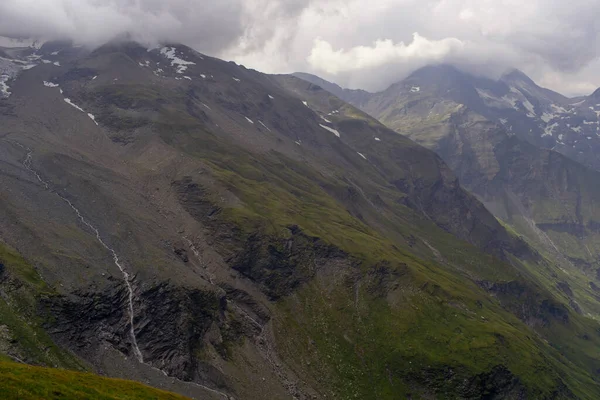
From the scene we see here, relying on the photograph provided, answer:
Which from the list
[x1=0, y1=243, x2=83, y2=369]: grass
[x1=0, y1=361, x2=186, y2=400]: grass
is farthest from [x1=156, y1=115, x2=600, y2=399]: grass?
[x1=0, y1=361, x2=186, y2=400]: grass

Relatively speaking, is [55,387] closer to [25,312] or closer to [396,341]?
[25,312]

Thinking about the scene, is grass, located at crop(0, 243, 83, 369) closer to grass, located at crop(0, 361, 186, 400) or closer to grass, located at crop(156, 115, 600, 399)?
grass, located at crop(0, 361, 186, 400)

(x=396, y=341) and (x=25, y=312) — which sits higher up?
(x=25, y=312)

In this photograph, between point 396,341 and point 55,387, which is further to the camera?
point 396,341

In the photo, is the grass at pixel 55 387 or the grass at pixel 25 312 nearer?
the grass at pixel 55 387

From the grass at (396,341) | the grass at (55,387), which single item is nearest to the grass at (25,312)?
the grass at (55,387)

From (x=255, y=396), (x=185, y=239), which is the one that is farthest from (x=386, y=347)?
(x=185, y=239)

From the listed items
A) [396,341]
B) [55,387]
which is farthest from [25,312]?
[396,341]

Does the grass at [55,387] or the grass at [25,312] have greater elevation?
the grass at [55,387]

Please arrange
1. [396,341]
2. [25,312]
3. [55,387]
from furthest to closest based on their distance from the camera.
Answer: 1. [396,341]
2. [25,312]
3. [55,387]

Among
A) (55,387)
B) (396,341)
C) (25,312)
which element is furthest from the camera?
(396,341)

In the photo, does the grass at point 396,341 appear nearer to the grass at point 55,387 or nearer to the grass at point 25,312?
the grass at point 25,312
